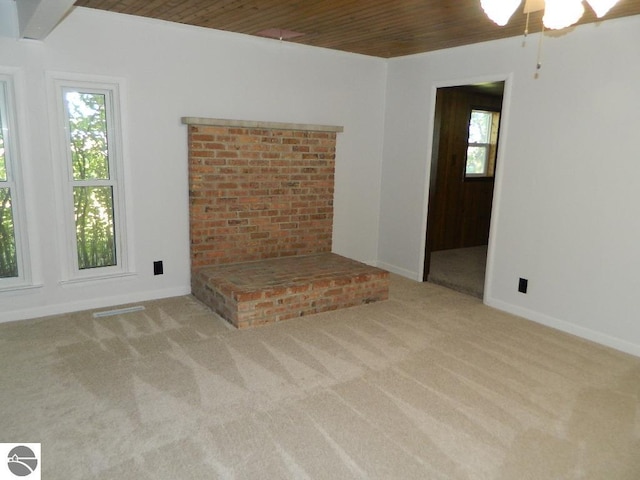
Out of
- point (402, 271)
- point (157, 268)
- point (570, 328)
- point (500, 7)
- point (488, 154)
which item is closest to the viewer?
point (500, 7)

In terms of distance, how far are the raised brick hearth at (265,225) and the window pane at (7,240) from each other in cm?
132

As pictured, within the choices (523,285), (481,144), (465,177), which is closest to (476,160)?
(481,144)

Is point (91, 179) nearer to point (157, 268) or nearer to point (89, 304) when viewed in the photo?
point (157, 268)

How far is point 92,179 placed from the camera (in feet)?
12.2

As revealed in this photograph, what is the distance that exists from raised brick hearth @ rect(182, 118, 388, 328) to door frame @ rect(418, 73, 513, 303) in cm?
91

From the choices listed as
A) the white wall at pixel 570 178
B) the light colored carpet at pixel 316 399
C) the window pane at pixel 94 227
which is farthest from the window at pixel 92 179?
the white wall at pixel 570 178

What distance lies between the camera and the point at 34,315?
11.8 feet

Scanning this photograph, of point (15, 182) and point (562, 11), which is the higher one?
point (562, 11)

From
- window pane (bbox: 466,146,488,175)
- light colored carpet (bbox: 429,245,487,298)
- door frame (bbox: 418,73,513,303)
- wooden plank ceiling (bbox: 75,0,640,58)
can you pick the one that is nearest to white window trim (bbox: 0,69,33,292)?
wooden plank ceiling (bbox: 75,0,640,58)

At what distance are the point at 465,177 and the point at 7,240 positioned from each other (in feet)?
16.7

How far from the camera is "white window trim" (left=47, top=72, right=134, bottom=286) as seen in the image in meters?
3.46

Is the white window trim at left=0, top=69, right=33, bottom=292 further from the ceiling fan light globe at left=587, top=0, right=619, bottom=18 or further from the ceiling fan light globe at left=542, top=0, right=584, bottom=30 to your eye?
the ceiling fan light globe at left=587, top=0, right=619, bottom=18

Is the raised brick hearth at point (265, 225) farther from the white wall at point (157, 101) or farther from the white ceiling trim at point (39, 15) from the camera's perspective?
the white ceiling trim at point (39, 15)

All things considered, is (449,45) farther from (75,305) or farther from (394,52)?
(75,305)
